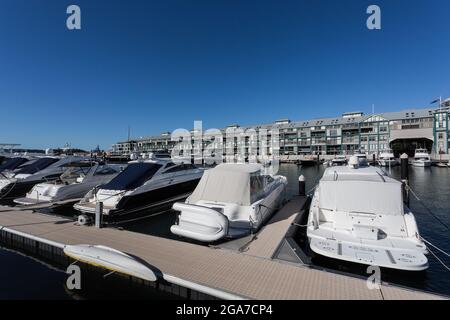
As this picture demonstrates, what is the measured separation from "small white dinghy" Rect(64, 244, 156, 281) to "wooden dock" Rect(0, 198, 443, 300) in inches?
14.9

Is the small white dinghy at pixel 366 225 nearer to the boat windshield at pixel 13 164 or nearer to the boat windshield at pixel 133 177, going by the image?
the boat windshield at pixel 133 177

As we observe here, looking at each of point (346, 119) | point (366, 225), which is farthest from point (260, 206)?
point (346, 119)

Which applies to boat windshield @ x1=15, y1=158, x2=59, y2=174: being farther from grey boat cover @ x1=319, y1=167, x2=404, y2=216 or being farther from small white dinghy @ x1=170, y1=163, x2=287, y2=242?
grey boat cover @ x1=319, y1=167, x2=404, y2=216

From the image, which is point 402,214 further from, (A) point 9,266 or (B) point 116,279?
(A) point 9,266

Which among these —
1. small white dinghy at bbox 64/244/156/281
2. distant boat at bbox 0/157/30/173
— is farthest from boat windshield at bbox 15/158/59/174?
small white dinghy at bbox 64/244/156/281

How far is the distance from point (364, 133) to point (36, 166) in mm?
73280

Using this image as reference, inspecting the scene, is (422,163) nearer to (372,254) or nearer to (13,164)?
(372,254)

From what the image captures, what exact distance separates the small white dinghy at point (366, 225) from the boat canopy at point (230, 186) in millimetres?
2044

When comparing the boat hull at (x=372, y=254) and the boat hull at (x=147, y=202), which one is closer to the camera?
the boat hull at (x=372, y=254)

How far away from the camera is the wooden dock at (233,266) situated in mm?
4188

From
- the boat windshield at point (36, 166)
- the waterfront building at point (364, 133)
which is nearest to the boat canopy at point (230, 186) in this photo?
the boat windshield at point (36, 166)

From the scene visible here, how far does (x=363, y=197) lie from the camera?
699 cm
